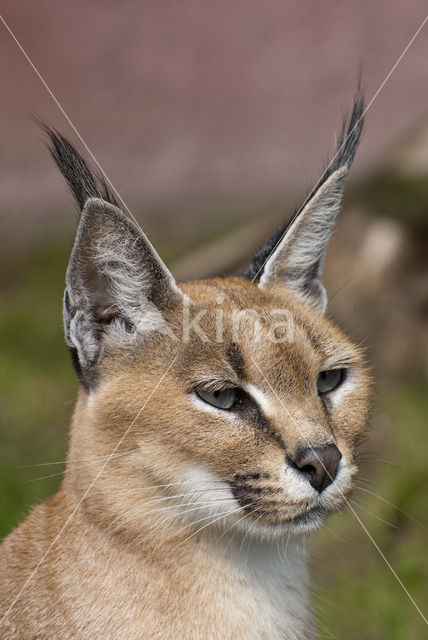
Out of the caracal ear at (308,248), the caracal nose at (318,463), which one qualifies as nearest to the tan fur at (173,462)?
the caracal nose at (318,463)

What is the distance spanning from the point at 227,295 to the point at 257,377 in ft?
1.72

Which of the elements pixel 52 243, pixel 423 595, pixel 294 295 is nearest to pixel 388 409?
pixel 423 595

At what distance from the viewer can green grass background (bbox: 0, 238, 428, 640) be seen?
5376 millimetres

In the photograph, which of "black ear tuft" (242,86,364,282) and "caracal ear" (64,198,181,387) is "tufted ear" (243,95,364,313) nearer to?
"black ear tuft" (242,86,364,282)

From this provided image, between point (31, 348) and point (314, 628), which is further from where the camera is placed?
point (31, 348)

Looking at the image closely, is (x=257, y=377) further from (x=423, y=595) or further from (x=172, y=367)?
(x=423, y=595)

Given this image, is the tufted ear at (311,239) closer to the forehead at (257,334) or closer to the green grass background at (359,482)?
the forehead at (257,334)

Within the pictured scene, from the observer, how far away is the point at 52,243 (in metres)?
12.7

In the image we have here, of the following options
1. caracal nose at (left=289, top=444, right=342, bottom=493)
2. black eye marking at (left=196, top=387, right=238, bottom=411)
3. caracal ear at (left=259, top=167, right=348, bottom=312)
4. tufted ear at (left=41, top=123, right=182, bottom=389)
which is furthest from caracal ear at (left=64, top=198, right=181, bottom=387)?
caracal nose at (left=289, top=444, right=342, bottom=493)

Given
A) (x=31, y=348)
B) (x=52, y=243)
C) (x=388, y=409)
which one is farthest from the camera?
(x=52, y=243)

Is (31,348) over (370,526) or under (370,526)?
over

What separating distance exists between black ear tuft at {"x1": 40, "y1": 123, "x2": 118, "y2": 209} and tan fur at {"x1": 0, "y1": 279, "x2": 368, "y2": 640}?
24.9 inches

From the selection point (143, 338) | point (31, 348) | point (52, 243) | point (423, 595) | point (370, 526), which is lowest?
point (423, 595)

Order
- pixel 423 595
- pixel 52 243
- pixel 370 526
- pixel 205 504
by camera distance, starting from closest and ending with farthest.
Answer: pixel 205 504 < pixel 423 595 < pixel 370 526 < pixel 52 243
